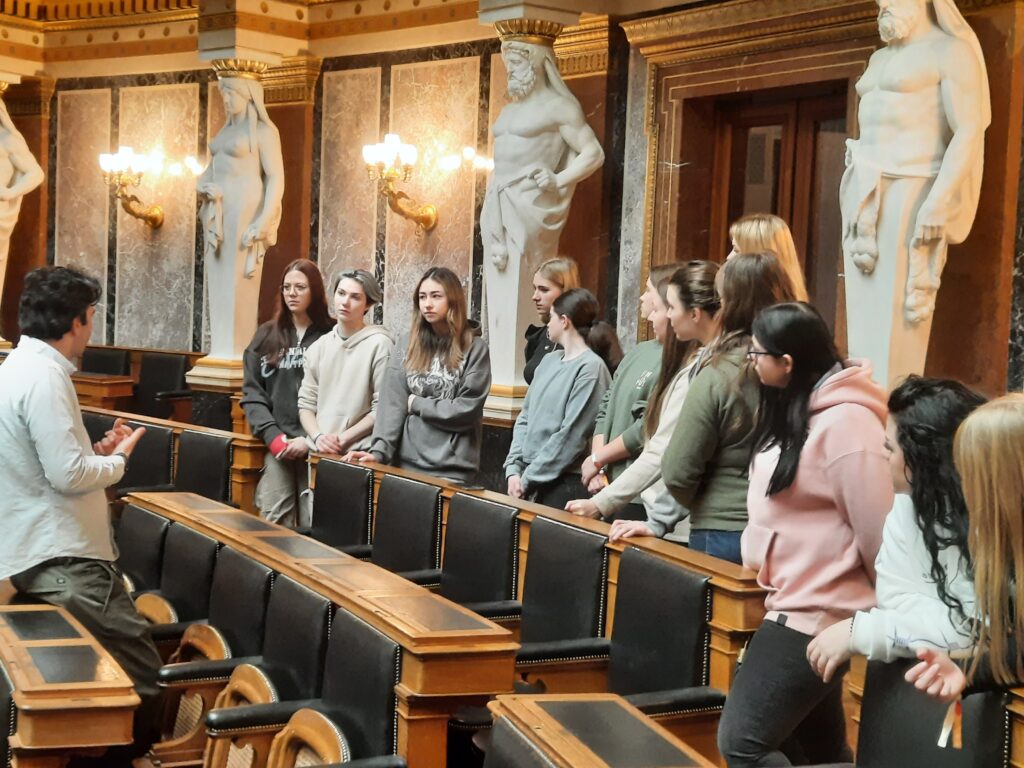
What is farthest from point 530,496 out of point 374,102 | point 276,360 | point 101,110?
point 101,110

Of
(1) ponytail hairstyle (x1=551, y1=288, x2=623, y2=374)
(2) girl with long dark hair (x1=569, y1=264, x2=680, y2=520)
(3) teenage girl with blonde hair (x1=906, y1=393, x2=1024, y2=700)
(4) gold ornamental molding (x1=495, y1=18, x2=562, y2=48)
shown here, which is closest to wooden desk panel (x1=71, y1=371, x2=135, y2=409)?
(4) gold ornamental molding (x1=495, y1=18, x2=562, y2=48)

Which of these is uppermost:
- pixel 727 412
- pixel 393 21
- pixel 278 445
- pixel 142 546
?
pixel 393 21

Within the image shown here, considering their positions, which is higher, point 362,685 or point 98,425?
point 98,425

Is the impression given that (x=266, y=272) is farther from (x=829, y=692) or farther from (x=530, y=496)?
(x=829, y=692)

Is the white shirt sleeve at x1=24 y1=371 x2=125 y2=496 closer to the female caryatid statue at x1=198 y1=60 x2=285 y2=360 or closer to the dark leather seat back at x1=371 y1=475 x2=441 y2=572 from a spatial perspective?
the dark leather seat back at x1=371 y1=475 x2=441 y2=572

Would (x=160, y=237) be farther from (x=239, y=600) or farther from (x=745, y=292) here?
(x=745, y=292)

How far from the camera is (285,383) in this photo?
6043mm

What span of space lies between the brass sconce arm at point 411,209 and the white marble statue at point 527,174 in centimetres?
162

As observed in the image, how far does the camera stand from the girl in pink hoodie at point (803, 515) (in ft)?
9.32

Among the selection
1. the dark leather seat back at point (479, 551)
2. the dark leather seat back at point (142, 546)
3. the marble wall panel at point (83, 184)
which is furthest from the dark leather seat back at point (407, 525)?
the marble wall panel at point (83, 184)

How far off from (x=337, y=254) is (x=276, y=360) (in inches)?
167

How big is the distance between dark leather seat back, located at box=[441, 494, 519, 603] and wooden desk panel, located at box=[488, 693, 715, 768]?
1651mm

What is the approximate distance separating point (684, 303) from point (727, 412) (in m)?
0.49

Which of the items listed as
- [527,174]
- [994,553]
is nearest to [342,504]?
[527,174]
